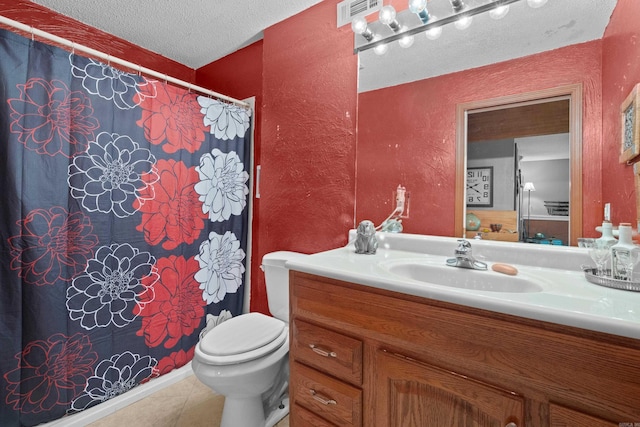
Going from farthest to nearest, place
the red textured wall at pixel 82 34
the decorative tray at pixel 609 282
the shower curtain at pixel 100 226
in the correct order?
the red textured wall at pixel 82 34
the shower curtain at pixel 100 226
the decorative tray at pixel 609 282

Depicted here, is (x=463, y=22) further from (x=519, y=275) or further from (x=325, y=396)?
(x=325, y=396)

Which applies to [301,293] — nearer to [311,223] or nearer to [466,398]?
[466,398]

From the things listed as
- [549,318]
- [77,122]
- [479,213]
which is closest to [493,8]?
[479,213]

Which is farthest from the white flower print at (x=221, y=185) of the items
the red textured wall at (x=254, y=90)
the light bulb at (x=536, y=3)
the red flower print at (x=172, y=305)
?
the light bulb at (x=536, y=3)

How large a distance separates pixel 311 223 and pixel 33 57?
1488mm

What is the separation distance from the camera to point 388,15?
131cm

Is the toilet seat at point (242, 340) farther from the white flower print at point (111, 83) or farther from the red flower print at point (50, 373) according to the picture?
the white flower print at point (111, 83)

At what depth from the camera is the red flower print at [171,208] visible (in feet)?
5.32

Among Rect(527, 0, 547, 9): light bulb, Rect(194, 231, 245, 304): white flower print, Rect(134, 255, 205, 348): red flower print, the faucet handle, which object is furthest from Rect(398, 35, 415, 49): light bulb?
Rect(134, 255, 205, 348): red flower print

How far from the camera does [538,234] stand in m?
1.06

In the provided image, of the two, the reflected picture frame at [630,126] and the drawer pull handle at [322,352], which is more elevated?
the reflected picture frame at [630,126]

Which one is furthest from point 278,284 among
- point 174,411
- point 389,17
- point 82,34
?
point 82,34

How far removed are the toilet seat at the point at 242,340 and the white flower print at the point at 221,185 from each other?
80cm

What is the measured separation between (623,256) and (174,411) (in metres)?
1.98
